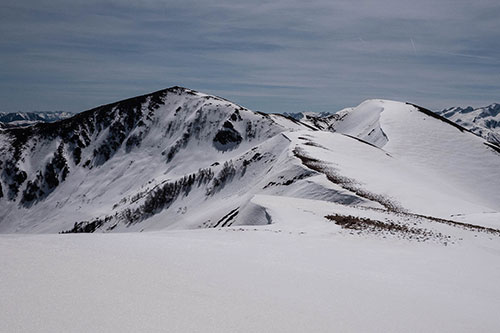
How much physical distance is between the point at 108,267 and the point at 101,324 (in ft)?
9.57

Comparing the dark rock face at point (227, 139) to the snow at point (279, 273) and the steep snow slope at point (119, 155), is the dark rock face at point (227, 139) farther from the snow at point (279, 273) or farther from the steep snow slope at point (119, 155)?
the snow at point (279, 273)

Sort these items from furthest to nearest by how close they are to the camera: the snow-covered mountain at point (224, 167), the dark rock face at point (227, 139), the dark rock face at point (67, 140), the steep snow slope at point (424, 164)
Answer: the dark rock face at point (67, 140) < the dark rock face at point (227, 139) < the steep snow slope at point (424, 164) < the snow-covered mountain at point (224, 167)

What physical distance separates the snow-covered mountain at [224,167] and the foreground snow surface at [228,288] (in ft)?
32.8

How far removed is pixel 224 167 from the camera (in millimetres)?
82375

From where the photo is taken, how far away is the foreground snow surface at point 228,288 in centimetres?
602

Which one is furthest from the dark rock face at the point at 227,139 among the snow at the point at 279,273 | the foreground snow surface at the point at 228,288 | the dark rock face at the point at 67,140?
the foreground snow surface at the point at 228,288

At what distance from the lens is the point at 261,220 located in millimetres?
23766

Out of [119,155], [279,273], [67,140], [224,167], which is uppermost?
[279,273]

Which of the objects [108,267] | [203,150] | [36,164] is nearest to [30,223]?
[36,164]

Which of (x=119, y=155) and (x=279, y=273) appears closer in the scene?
(x=279, y=273)

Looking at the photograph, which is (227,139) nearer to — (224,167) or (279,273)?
(224,167)

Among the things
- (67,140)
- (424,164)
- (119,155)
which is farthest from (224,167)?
(67,140)

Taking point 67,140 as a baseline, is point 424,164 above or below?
above

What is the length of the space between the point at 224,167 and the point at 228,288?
7486cm
